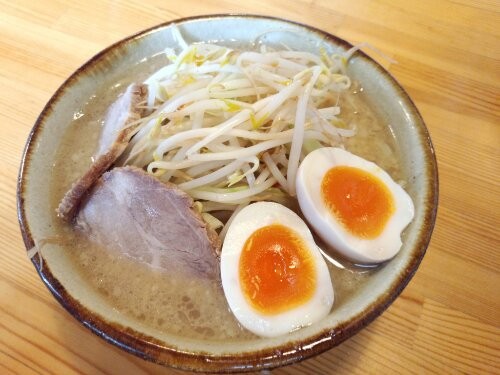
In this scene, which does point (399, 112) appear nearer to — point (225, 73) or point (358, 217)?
point (358, 217)

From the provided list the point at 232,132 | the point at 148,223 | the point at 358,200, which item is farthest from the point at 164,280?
the point at 358,200

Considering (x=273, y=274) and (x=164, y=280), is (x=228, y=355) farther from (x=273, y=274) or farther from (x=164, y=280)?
(x=164, y=280)

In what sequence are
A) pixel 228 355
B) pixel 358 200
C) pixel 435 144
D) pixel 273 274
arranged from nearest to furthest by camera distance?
pixel 228 355 → pixel 273 274 → pixel 358 200 → pixel 435 144

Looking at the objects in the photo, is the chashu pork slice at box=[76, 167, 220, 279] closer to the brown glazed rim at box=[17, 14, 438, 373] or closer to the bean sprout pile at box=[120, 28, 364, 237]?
the bean sprout pile at box=[120, 28, 364, 237]

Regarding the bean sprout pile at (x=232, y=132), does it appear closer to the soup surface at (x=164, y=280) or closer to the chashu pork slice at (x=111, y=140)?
the chashu pork slice at (x=111, y=140)

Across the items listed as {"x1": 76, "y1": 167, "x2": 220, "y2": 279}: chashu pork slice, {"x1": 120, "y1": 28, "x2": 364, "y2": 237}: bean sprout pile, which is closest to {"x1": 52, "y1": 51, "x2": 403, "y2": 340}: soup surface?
{"x1": 76, "y1": 167, "x2": 220, "y2": 279}: chashu pork slice

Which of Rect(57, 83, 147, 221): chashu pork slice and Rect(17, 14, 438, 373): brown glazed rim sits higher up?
Rect(57, 83, 147, 221): chashu pork slice
